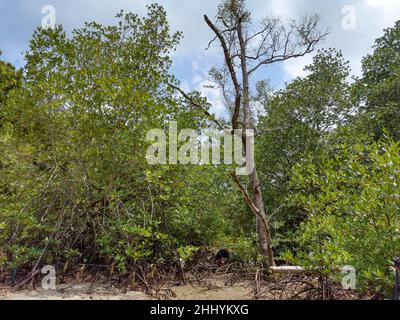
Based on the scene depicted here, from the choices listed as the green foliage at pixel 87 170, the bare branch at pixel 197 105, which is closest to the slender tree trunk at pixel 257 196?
the bare branch at pixel 197 105

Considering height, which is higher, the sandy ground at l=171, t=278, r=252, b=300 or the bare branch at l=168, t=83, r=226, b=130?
the bare branch at l=168, t=83, r=226, b=130

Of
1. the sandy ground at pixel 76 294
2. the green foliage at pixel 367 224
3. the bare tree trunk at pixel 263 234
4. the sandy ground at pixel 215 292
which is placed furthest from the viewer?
the bare tree trunk at pixel 263 234

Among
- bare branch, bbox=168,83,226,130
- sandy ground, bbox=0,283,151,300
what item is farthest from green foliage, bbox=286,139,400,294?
bare branch, bbox=168,83,226,130

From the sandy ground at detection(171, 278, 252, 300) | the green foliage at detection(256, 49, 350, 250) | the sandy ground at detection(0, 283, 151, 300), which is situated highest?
the green foliage at detection(256, 49, 350, 250)

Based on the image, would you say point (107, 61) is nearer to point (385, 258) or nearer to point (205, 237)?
point (205, 237)

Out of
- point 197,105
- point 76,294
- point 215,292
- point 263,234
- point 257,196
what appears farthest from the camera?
point 197,105

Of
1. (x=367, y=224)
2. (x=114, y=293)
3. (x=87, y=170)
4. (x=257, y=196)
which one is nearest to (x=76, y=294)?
(x=114, y=293)

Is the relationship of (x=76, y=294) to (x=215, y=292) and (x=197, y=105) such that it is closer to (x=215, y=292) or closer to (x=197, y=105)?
(x=215, y=292)

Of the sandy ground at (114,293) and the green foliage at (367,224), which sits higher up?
the green foliage at (367,224)

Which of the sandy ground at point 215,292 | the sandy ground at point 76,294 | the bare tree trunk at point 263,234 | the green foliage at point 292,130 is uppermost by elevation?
the green foliage at point 292,130

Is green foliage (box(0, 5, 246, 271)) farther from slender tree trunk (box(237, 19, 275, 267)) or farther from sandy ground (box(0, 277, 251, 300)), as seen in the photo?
slender tree trunk (box(237, 19, 275, 267))

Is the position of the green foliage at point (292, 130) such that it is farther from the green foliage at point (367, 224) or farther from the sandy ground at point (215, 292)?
the green foliage at point (367, 224)

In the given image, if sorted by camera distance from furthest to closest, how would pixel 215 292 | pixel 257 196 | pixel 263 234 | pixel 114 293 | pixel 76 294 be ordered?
pixel 257 196
pixel 263 234
pixel 215 292
pixel 114 293
pixel 76 294

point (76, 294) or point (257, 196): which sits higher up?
point (257, 196)
